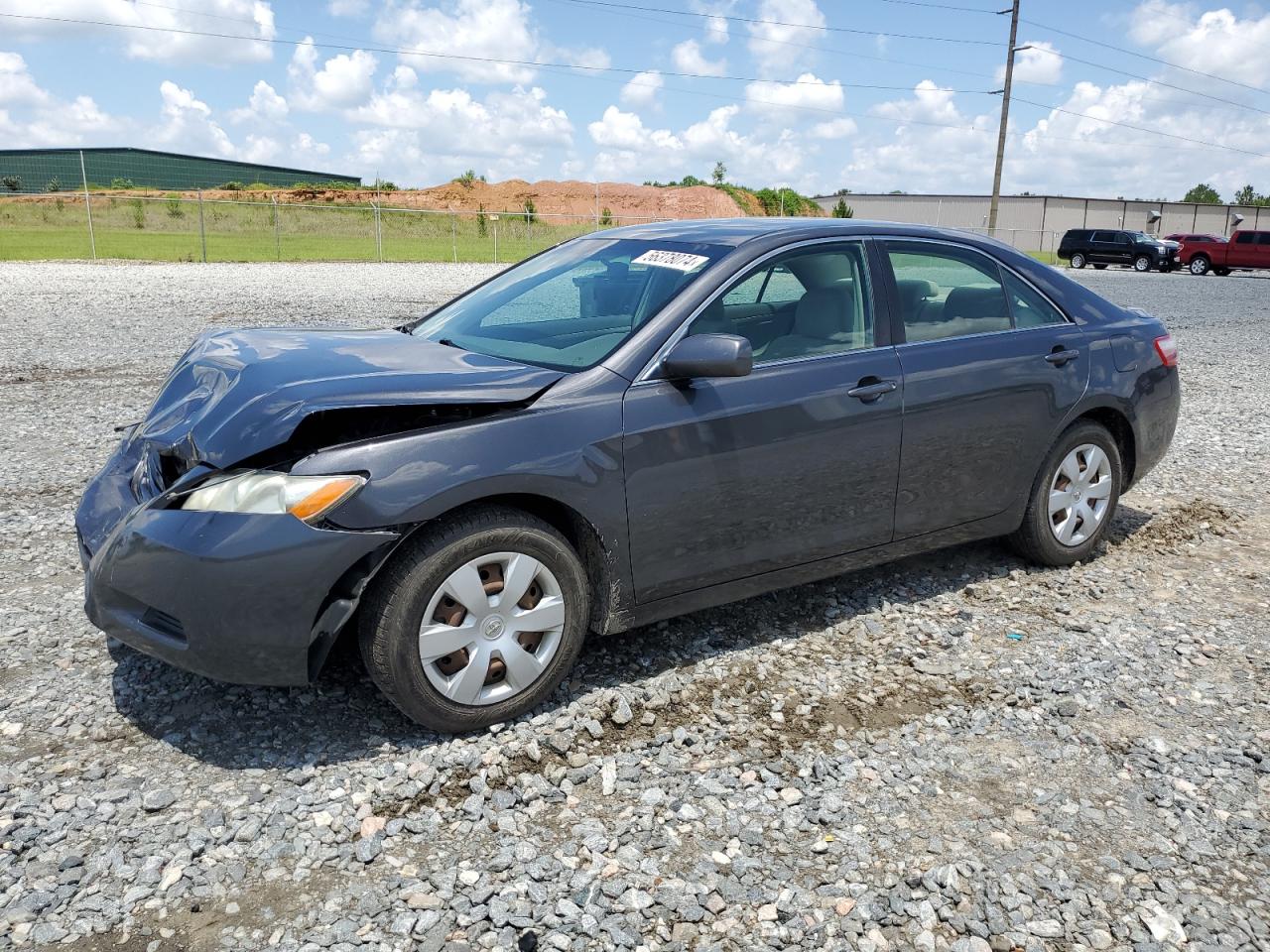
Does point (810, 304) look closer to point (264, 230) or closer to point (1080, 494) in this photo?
point (1080, 494)

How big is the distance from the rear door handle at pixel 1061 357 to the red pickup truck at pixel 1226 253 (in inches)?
1703

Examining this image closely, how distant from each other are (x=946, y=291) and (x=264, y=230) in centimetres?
4905

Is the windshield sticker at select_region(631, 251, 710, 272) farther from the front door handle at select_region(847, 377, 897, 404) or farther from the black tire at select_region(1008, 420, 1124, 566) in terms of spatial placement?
the black tire at select_region(1008, 420, 1124, 566)

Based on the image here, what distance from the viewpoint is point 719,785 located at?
127 inches

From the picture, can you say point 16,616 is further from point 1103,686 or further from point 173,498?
point 1103,686

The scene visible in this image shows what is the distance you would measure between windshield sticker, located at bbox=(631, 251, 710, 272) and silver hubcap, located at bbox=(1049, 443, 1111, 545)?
7.10ft

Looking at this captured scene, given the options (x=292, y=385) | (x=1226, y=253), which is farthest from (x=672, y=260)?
(x=1226, y=253)

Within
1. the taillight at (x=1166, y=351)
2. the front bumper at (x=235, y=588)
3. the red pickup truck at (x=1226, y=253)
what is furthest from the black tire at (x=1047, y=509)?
the red pickup truck at (x=1226, y=253)

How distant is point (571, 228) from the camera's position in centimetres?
5034

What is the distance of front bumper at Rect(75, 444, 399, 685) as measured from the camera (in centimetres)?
302

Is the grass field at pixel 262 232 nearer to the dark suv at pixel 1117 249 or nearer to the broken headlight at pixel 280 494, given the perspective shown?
the dark suv at pixel 1117 249

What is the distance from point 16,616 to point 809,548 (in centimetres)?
334

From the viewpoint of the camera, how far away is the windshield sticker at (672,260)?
404 cm

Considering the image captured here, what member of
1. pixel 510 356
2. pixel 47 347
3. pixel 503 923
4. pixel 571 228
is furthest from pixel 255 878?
pixel 571 228
